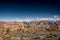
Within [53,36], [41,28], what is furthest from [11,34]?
[53,36]

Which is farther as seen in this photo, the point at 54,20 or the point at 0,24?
the point at 0,24

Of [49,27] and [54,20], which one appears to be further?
[49,27]

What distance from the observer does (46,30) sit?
11.0 m

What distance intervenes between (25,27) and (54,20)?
2233 mm

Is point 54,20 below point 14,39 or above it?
above

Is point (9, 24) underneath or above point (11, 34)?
above

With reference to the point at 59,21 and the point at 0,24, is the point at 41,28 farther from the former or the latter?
the point at 0,24

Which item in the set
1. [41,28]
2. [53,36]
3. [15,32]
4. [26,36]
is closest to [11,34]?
[15,32]

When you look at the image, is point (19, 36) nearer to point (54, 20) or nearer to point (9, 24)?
point (9, 24)

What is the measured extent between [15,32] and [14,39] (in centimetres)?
62

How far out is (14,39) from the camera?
10.3m

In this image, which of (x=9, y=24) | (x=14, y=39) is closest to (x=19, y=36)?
(x=14, y=39)

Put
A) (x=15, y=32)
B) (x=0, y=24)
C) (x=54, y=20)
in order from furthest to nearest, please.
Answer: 1. (x=0, y=24)
2. (x=15, y=32)
3. (x=54, y=20)

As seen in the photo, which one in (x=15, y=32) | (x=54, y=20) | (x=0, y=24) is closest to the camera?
(x=54, y=20)
